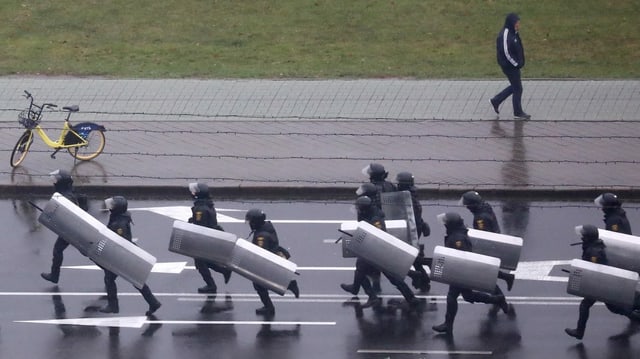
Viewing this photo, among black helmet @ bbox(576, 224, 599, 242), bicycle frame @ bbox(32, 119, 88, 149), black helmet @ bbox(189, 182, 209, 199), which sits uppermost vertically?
black helmet @ bbox(576, 224, 599, 242)

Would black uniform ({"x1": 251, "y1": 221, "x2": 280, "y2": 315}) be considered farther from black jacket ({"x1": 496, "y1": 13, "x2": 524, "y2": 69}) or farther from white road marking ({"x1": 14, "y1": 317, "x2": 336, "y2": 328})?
black jacket ({"x1": 496, "y1": 13, "x2": 524, "y2": 69})

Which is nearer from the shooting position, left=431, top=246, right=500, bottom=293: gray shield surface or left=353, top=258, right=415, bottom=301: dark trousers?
left=431, top=246, right=500, bottom=293: gray shield surface

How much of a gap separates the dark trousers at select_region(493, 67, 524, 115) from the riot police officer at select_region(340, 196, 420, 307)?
777 cm

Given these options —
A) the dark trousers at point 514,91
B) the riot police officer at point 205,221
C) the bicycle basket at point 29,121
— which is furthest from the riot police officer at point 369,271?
the dark trousers at point 514,91

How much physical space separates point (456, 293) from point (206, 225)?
3073 mm

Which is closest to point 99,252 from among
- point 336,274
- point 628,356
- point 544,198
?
point 336,274

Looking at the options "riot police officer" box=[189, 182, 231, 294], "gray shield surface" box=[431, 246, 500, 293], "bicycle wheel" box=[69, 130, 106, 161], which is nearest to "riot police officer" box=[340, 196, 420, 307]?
"gray shield surface" box=[431, 246, 500, 293]

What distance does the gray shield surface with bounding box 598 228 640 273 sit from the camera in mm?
13000

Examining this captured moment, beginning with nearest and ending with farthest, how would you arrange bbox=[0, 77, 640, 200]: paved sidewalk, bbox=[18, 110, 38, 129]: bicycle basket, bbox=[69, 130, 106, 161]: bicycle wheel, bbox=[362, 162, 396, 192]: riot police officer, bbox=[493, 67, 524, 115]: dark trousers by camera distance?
bbox=[362, 162, 396, 192]: riot police officer < bbox=[0, 77, 640, 200]: paved sidewalk < bbox=[18, 110, 38, 129]: bicycle basket < bbox=[69, 130, 106, 161]: bicycle wheel < bbox=[493, 67, 524, 115]: dark trousers

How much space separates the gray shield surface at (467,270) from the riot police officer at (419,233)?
51.9 inches

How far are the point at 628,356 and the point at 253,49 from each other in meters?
15.2

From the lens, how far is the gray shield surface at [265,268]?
13.1 metres

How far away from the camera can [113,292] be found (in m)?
13.7

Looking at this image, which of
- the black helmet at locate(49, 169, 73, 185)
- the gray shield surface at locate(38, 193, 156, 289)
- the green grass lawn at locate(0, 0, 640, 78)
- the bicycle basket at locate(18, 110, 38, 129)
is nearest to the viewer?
the gray shield surface at locate(38, 193, 156, 289)
